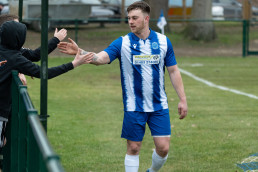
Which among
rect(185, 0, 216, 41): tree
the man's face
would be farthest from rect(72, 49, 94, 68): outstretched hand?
rect(185, 0, 216, 41): tree

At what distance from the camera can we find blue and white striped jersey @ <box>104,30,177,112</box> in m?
6.29

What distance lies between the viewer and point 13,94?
570 centimetres

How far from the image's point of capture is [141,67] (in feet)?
20.6

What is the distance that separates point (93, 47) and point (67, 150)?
55.2ft

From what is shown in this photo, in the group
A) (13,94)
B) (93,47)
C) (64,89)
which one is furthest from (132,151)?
(93,47)

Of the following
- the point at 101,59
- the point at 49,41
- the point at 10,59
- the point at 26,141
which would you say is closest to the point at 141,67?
the point at 101,59

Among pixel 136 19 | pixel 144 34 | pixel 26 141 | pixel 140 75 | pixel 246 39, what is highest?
pixel 136 19

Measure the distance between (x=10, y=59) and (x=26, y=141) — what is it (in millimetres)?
1505

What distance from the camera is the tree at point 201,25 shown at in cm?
3053

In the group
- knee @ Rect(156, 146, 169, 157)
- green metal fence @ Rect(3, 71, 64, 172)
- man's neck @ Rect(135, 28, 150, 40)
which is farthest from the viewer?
knee @ Rect(156, 146, 169, 157)

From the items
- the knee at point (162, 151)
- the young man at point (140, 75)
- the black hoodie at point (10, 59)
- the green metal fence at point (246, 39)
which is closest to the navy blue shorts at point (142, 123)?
the young man at point (140, 75)

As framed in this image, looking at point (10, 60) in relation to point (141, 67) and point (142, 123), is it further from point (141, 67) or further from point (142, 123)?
point (142, 123)

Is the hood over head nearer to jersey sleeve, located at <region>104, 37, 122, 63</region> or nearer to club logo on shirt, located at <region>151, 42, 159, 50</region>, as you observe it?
jersey sleeve, located at <region>104, 37, 122, 63</region>

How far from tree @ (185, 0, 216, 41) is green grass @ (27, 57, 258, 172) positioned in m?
11.4
